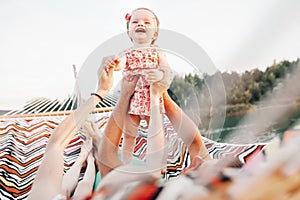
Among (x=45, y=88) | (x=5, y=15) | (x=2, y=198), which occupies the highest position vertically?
(x=5, y=15)

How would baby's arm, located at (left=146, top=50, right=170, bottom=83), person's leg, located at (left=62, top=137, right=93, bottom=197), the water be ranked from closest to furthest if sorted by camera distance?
the water
baby's arm, located at (left=146, top=50, right=170, bottom=83)
person's leg, located at (left=62, top=137, right=93, bottom=197)

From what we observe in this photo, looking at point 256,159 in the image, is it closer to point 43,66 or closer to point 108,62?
point 108,62

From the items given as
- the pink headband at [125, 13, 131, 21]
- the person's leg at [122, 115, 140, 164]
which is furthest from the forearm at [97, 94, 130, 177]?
the pink headband at [125, 13, 131, 21]

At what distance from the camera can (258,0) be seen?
0.36 metres

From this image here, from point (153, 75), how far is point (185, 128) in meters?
0.09

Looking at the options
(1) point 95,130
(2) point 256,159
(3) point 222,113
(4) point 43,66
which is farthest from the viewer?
(4) point 43,66

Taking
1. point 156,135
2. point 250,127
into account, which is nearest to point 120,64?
point 156,135

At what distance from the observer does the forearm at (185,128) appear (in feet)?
1.68

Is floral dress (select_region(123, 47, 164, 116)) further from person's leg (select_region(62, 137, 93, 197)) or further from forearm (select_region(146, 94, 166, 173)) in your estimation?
person's leg (select_region(62, 137, 93, 197))

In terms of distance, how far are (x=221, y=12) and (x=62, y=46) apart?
0.38 metres

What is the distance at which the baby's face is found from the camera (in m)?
0.50

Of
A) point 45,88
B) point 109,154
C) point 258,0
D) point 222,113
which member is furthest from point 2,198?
point 258,0

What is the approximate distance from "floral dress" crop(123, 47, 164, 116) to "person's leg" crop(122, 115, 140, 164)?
0.02 m

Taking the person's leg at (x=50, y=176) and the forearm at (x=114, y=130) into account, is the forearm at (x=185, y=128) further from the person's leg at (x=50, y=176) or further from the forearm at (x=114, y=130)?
the person's leg at (x=50, y=176)
